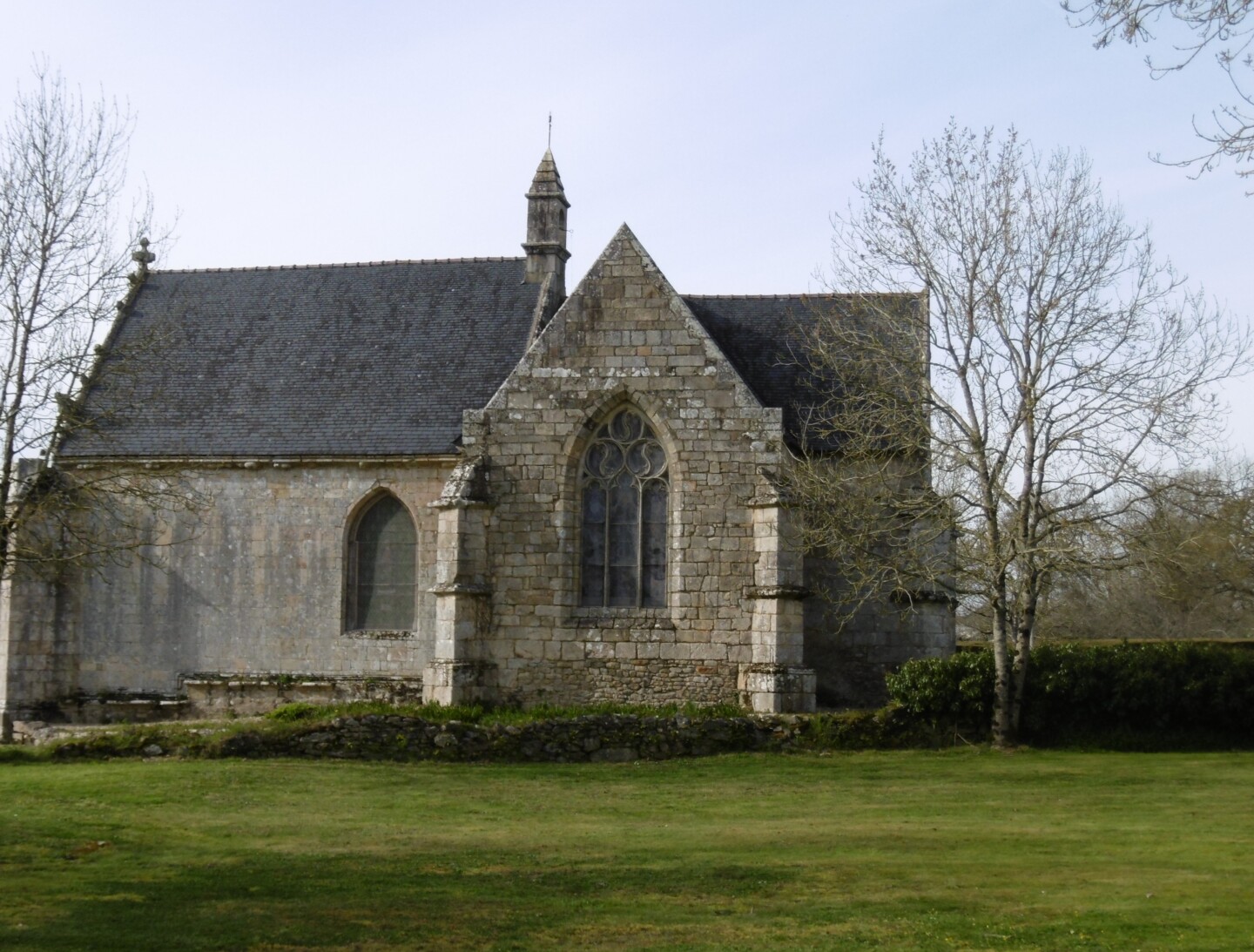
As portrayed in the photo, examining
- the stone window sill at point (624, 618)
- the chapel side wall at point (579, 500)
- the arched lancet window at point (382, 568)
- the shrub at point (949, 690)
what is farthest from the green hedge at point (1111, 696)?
the arched lancet window at point (382, 568)

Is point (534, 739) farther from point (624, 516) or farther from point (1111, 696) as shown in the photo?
point (1111, 696)

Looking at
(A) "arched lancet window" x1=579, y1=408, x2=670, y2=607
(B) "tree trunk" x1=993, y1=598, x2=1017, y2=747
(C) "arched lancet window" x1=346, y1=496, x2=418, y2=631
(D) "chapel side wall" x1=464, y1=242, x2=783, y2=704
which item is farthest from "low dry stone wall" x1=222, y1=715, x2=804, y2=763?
(C) "arched lancet window" x1=346, y1=496, x2=418, y2=631

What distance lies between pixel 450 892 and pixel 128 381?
16.6 metres

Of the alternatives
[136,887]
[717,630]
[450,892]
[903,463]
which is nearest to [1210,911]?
[450,892]

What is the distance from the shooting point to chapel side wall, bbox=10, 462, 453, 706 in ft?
75.8

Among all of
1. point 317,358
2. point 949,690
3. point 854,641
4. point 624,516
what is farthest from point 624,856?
point 317,358

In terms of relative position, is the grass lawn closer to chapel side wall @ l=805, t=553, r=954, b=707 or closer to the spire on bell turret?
chapel side wall @ l=805, t=553, r=954, b=707

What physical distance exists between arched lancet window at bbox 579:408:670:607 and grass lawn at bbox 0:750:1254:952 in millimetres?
3723

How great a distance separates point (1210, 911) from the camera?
32.2 feet

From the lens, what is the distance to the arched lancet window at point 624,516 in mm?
21031

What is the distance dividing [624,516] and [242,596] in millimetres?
7130

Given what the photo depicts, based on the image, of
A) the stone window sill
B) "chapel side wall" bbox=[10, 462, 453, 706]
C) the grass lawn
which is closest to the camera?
the grass lawn

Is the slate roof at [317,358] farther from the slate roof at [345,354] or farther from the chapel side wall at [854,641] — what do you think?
the chapel side wall at [854,641]

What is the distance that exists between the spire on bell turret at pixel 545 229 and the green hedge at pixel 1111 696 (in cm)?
1013
